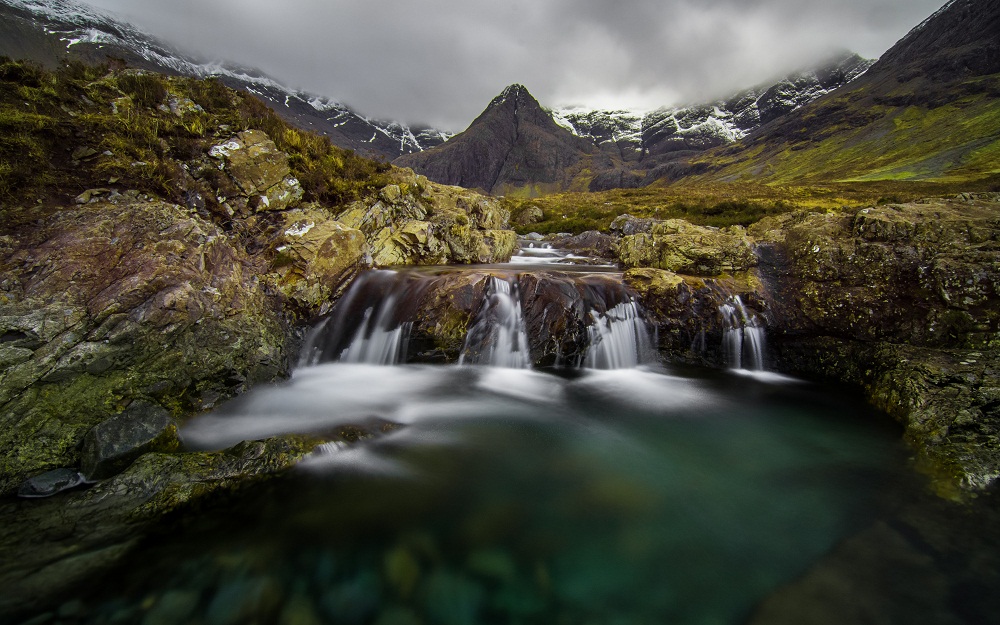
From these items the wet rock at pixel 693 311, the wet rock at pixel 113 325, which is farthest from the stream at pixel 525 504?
the wet rock at pixel 113 325

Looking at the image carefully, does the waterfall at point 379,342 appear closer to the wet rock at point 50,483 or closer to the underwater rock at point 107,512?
the underwater rock at point 107,512

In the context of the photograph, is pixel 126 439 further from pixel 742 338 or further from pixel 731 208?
pixel 731 208

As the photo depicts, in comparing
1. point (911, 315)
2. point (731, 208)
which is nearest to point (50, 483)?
point (911, 315)

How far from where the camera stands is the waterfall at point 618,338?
1059 cm

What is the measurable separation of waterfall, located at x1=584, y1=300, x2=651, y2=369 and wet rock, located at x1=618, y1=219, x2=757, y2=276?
3305 millimetres

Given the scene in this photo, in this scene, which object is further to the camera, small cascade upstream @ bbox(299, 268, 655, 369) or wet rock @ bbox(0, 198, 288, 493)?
small cascade upstream @ bbox(299, 268, 655, 369)

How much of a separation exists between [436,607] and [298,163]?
1391 centimetres

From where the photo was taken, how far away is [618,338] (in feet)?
35.3

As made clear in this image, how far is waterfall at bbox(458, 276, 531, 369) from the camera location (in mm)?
10469

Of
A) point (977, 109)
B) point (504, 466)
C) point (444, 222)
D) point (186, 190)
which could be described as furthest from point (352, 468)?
point (977, 109)

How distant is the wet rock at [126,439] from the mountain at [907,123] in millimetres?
79178

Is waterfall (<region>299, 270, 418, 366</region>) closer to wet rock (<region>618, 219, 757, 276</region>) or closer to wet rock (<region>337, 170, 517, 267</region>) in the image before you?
wet rock (<region>337, 170, 517, 267</region>)

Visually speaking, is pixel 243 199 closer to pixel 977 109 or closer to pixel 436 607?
pixel 436 607

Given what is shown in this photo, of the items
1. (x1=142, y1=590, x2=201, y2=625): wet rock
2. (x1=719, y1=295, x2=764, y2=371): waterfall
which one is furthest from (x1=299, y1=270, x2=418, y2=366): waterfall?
(x1=719, y1=295, x2=764, y2=371): waterfall
